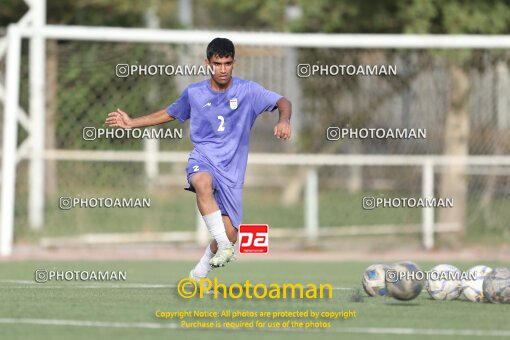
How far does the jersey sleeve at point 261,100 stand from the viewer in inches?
380

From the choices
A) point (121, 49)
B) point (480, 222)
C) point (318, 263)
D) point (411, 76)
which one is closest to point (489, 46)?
point (411, 76)

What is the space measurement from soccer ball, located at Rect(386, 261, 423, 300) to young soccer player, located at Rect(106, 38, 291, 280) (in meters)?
1.31

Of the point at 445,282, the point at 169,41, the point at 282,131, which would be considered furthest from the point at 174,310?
the point at 169,41

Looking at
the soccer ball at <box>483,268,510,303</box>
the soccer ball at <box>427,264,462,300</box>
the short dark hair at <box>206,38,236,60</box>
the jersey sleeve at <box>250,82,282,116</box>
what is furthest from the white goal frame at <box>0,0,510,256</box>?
the soccer ball at <box>483,268,510,303</box>

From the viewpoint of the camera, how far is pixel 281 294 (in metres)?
9.66

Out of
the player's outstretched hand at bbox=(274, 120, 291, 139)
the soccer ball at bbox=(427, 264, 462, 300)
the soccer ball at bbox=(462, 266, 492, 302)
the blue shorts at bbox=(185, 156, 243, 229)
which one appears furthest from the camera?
the blue shorts at bbox=(185, 156, 243, 229)

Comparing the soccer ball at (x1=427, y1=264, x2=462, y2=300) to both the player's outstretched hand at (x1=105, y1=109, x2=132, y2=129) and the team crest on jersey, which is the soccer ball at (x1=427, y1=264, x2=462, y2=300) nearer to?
the team crest on jersey

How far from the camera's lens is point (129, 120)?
971 cm

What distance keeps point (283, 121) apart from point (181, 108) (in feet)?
3.77

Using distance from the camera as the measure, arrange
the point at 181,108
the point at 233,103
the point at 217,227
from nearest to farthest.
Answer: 1. the point at 217,227
2. the point at 233,103
3. the point at 181,108

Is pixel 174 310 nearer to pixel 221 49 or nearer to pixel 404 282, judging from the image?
pixel 404 282

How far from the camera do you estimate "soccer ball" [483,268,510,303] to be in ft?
29.3

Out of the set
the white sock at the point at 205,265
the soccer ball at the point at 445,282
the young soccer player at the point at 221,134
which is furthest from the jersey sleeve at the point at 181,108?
the soccer ball at the point at 445,282

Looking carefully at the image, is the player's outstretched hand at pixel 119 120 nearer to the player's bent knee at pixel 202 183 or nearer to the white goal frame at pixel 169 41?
the player's bent knee at pixel 202 183
